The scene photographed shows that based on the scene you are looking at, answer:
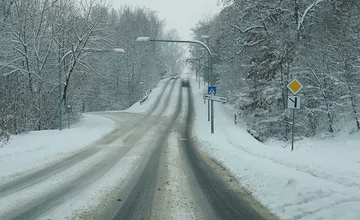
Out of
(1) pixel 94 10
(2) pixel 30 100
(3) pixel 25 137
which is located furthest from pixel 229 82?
(3) pixel 25 137

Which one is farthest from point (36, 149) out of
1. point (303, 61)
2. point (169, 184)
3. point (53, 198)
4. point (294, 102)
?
point (303, 61)

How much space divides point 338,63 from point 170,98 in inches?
1278

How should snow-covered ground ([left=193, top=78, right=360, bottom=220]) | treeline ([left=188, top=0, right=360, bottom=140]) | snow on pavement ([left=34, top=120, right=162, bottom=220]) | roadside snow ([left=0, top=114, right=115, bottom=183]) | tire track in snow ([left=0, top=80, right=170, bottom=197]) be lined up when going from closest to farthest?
1. snow-covered ground ([left=193, top=78, right=360, bottom=220])
2. snow on pavement ([left=34, top=120, right=162, bottom=220])
3. tire track in snow ([left=0, top=80, right=170, bottom=197])
4. roadside snow ([left=0, top=114, right=115, bottom=183])
5. treeline ([left=188, top=0, right=360, bottom=140])

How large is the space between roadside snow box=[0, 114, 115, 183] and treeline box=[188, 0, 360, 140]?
11.8m

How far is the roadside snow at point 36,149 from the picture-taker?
1058 centimetres

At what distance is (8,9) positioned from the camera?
24672mm

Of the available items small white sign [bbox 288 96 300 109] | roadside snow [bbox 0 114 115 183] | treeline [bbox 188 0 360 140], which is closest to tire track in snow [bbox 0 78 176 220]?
roadside snow [bbox 0 114 115 183]

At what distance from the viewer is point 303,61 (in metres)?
20.9

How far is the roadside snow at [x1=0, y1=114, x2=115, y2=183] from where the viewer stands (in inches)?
416

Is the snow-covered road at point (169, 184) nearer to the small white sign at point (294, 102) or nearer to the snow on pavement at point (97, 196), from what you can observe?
the snow on pavement at point (97, 196)

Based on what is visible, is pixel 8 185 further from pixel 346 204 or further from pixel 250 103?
pixel 250 103

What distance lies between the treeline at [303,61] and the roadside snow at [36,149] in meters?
11.8

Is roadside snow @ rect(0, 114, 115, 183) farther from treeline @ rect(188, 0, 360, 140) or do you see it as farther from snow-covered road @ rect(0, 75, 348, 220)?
treeline @ rect(188, 0, 360, 140)

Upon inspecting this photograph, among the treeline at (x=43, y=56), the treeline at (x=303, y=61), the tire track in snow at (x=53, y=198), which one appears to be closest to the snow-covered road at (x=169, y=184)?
the tire track in snow at (x=53, y=198)
